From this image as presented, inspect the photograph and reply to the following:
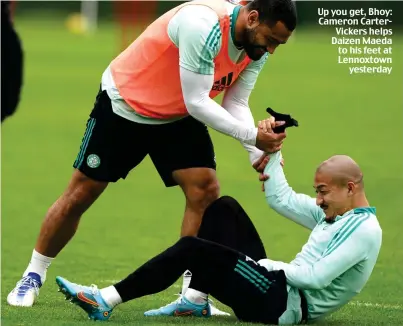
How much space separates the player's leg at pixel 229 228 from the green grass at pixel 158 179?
49cm

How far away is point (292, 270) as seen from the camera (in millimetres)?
6926

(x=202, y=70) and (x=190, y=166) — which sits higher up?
(x=202, y=70)

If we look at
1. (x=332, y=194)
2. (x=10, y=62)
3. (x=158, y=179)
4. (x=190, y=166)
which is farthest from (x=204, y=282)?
(x=158, y=179)

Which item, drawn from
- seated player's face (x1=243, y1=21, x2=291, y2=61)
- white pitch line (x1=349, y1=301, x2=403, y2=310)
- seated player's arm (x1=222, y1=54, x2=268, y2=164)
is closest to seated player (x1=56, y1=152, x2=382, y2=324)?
seated player's face (x1=243, y1=21, x2=291, y2=61)

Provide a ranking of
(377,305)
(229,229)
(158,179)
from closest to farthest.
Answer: (229,229)
(377,305)
(158,179)

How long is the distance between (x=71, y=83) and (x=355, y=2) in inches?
345

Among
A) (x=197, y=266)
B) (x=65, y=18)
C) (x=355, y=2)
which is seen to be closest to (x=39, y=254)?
(x=197, y=266)

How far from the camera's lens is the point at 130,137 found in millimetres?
7926

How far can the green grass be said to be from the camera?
8758mm

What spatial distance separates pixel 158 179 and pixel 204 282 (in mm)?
9063

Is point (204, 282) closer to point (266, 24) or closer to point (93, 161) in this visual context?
point (93, 161)

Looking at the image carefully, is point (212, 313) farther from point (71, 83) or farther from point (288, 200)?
point (71, 83)

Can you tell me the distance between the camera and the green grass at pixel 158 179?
8.76 m

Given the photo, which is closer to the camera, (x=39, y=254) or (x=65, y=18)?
(x=39, y=254)
